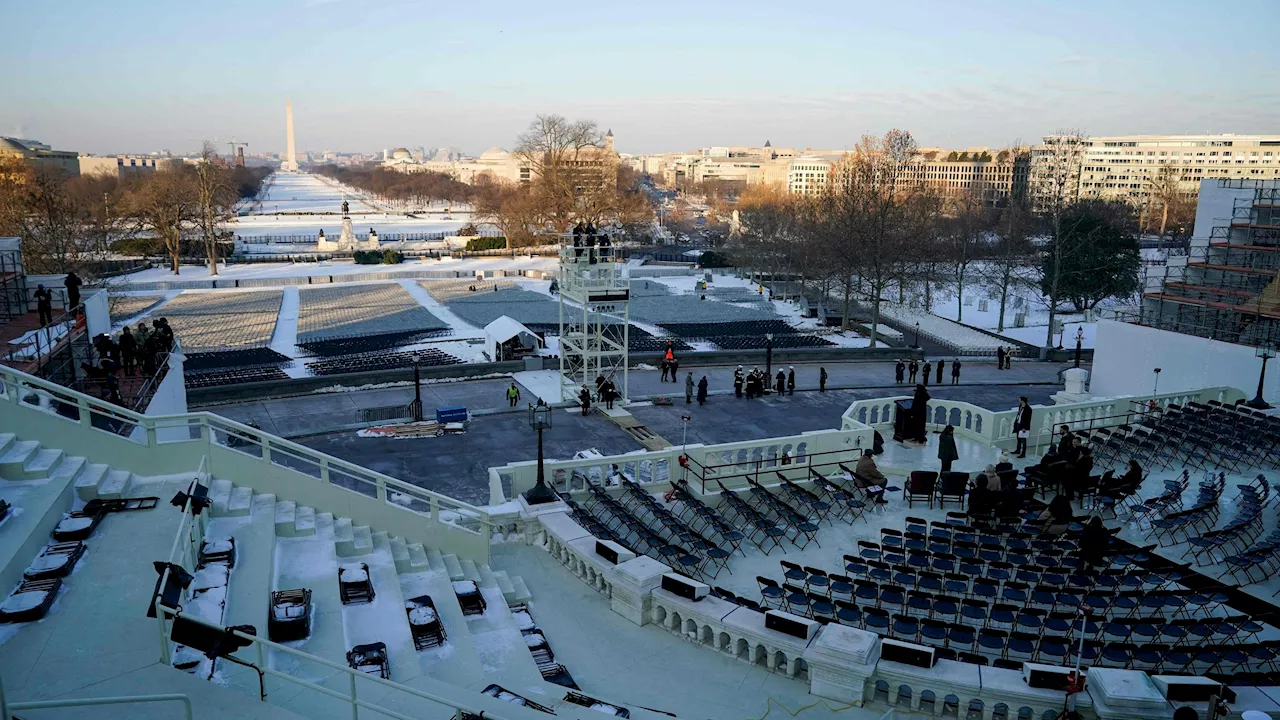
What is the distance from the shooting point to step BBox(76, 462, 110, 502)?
1035 centimetres

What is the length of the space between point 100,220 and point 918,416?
71476mm

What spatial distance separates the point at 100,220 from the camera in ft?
225

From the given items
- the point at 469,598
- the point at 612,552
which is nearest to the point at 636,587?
the point at 612,552

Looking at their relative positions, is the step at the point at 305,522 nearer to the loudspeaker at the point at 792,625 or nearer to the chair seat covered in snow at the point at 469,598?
the chair seat covered in snow at the point at 469,598

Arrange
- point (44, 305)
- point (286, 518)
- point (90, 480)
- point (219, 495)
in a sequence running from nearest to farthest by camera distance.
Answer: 1. point (90, 480)
2. point (286, 518)
3. point (219, 495)
4. point (44, 305)

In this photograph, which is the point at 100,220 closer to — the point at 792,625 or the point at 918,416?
the point at 918,416

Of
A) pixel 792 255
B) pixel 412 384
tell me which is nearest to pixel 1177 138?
pixel 792 255

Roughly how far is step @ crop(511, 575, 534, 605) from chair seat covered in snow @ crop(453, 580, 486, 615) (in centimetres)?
48

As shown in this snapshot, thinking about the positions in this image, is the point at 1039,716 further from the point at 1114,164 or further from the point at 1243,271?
the point at 1114,164

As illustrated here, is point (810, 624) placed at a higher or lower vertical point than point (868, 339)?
higher

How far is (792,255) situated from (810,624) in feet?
177

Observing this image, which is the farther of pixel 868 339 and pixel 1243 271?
pixel 868 339

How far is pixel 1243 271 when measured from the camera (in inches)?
1155

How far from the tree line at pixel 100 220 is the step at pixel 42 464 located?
3221 centimetres
